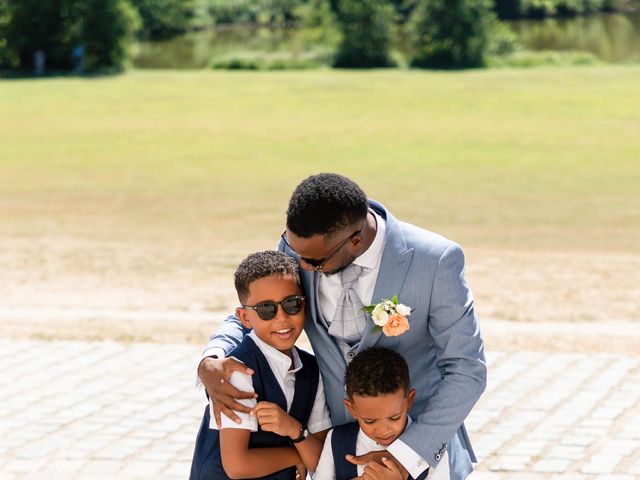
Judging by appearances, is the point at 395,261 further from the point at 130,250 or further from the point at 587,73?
the point at 587,73

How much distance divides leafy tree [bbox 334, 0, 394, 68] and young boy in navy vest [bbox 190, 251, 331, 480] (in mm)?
56357

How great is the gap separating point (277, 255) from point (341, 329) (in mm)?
374

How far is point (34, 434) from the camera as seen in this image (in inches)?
310

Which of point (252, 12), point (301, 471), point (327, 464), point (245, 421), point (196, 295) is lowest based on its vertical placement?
point (252, 12)

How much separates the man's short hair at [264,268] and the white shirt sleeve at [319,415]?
0.50 metres

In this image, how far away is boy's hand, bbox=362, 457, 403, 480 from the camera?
4.28 m

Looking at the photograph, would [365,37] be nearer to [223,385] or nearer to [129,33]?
[129,33]

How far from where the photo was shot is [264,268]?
4.43m

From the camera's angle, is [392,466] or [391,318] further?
[392,466]

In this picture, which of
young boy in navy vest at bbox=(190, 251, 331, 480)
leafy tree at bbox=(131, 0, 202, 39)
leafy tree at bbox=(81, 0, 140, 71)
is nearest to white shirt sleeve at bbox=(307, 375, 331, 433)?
young boy in navy vest at bbox=(190, 251, 331, 480)

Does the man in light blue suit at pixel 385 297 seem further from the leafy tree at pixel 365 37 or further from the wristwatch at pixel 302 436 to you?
the leafy tree at pixel 365 37

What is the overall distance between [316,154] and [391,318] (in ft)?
82.7

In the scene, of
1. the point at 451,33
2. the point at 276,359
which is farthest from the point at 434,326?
the point at 451,33

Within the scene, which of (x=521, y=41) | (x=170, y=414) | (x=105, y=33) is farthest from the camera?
(x=521, y=41)
